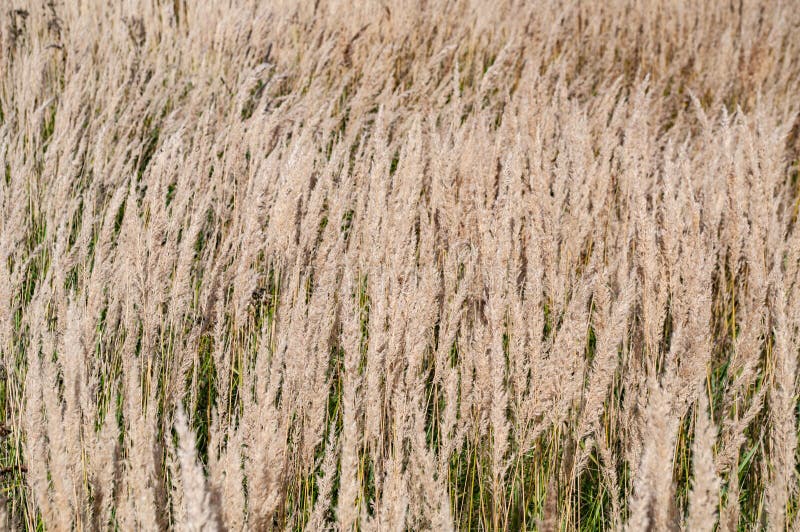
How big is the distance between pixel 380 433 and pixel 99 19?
3.90 meters

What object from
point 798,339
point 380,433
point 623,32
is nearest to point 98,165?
point 380,433

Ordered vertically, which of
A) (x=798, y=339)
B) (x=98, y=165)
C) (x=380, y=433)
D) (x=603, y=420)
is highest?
(x=98, y=165)

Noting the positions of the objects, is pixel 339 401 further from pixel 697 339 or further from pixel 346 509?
pixel 697 339

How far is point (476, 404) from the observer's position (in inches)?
58.0

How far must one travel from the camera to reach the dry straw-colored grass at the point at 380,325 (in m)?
1.15

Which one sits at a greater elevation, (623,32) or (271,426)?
(623,32)

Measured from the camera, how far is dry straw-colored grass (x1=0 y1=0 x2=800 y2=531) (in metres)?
1.15

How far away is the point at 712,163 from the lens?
2.62m

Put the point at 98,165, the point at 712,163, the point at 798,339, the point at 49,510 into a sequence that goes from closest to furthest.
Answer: the point at 49,510 < the point at 798,339 < the point at 98,165 < the point at 712,163

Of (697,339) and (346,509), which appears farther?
(697,339)

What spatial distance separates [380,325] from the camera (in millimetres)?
1422

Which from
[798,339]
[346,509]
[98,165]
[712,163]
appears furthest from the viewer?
[712,163]

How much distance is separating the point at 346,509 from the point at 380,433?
1.38ft

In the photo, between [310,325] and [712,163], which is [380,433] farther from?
[712,163]
